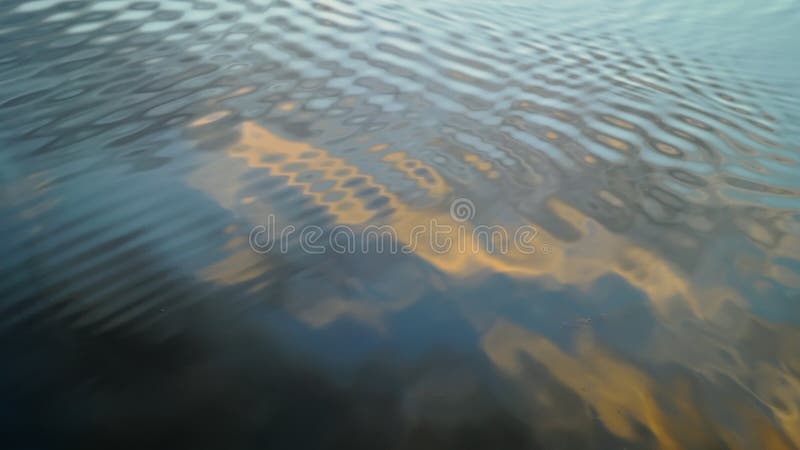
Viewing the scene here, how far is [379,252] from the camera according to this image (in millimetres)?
1336

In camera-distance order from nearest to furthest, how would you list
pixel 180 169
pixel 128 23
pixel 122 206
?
pixel 122 206, pixel 180 169, pixel 128 23

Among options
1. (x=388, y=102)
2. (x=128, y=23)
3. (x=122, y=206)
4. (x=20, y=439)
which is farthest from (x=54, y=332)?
(x=128, y=23)

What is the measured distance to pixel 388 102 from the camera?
1902 mm

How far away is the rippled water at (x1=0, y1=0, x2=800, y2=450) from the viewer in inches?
39.6

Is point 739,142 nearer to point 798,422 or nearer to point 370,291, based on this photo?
point 798,422

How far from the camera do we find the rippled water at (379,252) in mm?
1007

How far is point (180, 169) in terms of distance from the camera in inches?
59.2

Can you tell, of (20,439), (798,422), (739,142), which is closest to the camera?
(20,439)

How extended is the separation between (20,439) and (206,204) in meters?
0.65

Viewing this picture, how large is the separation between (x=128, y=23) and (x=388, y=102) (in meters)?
1.18

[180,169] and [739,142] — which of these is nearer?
[180,169]

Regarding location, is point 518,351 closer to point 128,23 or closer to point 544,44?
point 544,44

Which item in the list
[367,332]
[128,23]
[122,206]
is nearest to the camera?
[367,332]

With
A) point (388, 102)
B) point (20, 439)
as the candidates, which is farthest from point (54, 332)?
point (388, 102)
